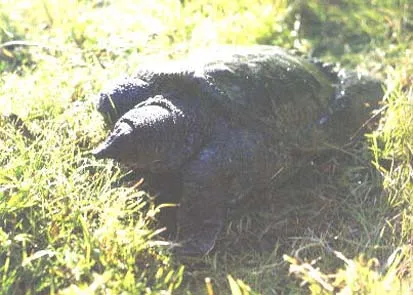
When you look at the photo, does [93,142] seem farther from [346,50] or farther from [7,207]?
[346,50]

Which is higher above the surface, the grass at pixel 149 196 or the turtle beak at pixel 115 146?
the turtle beak at pixel 115 146

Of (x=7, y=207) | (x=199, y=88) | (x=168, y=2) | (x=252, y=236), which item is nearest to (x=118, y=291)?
(x=7, y=207)

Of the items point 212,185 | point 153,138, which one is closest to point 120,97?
point 153,138

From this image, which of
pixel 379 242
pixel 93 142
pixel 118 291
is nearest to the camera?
pixel 118 291

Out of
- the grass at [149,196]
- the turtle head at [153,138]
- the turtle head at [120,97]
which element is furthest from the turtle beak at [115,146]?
the turtle head at [120,97]

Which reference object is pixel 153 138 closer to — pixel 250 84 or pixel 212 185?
pixel 212 185

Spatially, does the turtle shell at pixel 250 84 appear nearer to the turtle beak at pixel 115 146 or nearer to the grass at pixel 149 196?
the grass at pixel 149 196

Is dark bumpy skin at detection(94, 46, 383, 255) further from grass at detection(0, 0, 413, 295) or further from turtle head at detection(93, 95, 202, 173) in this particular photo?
grass at detection(0, 0, 413, 295)
